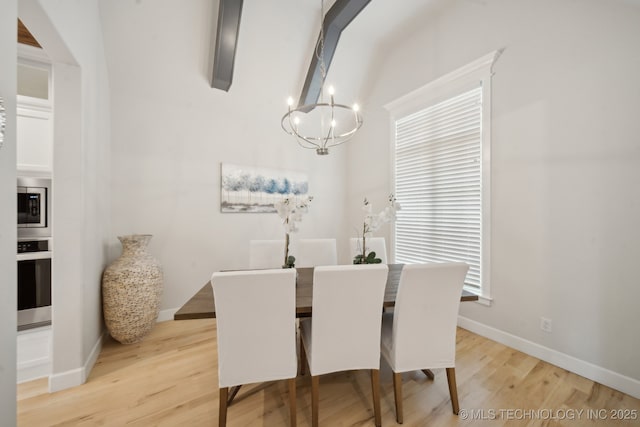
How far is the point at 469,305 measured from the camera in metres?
2.68

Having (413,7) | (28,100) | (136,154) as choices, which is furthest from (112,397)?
(413,7)

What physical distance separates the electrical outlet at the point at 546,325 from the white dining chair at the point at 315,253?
1890 millimetres

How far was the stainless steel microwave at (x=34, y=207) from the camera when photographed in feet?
6.82

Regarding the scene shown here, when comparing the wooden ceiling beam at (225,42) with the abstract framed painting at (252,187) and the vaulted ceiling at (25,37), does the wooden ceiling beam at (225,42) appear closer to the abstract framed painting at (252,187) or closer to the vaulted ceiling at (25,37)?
the abstract framed painting at (252,187)

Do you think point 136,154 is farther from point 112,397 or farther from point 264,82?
point 112,397

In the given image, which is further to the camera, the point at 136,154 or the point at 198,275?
the point at 198,275

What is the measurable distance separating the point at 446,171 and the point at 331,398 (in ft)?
8.38

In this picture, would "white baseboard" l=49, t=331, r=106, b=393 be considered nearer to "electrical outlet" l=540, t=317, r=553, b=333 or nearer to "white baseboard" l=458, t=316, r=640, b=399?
"white baseboard" l=458, t=316, r=640, b=399

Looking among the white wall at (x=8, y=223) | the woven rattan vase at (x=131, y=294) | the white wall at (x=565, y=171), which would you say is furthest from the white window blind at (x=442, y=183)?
the white wall at (x=8, y=223)

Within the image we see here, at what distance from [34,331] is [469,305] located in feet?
13.5

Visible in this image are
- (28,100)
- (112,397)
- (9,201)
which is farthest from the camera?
(28,100)

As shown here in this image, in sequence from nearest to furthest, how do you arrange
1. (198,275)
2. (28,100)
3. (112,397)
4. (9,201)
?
(9,201) → (112,397) → (28,100) → (198,275)

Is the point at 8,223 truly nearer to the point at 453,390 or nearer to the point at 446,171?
the point at 453,390

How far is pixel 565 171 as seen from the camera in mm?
2012
